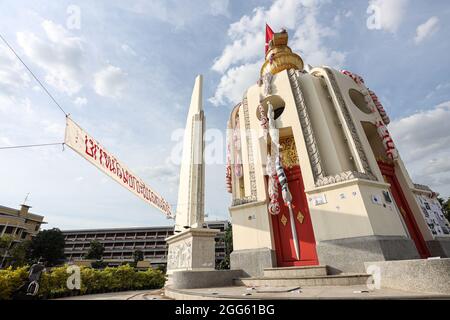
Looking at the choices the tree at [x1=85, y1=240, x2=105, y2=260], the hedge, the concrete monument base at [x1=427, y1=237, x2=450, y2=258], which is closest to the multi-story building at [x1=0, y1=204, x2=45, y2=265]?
the tree at [x1=85, y1=240, x2=105, y2=260]

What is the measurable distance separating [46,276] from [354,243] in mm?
14225

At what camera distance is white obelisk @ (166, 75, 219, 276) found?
873 cm

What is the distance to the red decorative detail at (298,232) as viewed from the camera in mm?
9914

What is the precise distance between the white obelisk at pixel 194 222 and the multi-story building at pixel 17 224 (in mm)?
41184

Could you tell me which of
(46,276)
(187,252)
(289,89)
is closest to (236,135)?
(289,89)

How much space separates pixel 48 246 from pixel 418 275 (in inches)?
2067

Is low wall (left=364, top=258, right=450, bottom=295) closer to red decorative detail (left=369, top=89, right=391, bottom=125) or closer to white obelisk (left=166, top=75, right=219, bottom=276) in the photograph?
white obelisk (left=166, top=75, right=219, bottom=276)

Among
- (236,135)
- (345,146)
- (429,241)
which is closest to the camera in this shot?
(429,241)

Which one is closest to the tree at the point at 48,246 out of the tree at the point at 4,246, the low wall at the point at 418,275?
the tree at the point at 4,246

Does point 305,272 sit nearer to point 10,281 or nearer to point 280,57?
point 10,281

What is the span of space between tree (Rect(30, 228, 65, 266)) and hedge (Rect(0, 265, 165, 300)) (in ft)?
119

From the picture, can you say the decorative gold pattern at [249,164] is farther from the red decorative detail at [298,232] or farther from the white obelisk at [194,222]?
the white obelisk at [194,222]

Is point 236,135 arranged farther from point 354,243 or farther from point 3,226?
point 3,226

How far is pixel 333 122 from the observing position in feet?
37.6
